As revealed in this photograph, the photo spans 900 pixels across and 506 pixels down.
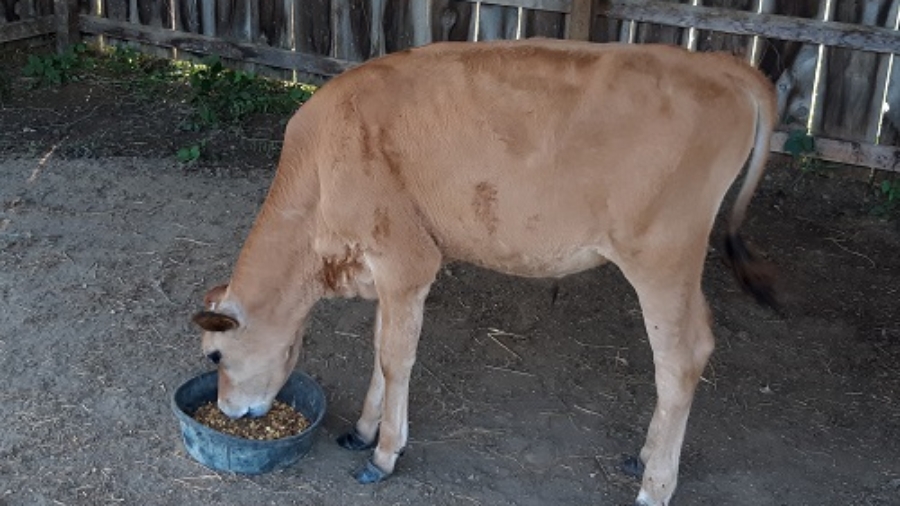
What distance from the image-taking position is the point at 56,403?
5.05m

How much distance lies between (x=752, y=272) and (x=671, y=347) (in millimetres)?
482

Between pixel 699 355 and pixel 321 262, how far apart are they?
5.13 ft

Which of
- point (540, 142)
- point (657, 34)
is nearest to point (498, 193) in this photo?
point (540, 142)

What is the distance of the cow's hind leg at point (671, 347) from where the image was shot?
422 centimetres

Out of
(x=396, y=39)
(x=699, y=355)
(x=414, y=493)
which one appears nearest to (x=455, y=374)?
(x=414, y=493)

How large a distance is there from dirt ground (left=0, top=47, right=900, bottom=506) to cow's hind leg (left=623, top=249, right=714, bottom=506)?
20cm

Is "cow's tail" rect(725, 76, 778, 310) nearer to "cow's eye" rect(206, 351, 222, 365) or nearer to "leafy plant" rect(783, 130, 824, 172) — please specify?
"cow's eye" rect(206, 351, 222, 365)

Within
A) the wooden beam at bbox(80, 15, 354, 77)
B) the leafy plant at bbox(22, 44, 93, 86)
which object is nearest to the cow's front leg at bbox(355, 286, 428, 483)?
the wooden beam at bbox(80, 15, 354, 77)

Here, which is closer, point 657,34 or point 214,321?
point 214,321

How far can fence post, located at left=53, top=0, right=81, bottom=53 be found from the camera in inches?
387

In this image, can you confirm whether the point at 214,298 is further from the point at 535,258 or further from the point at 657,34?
the point at 657,34

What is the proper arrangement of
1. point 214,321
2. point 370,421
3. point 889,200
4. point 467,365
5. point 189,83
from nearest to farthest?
1. point 214,321
2. point 370,421
3. point 467,365
4. point 889,200
5. point 189,83

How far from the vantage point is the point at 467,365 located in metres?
5.60

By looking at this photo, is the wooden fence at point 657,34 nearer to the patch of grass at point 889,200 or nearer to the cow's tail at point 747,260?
the patch of grass at point 889,200
